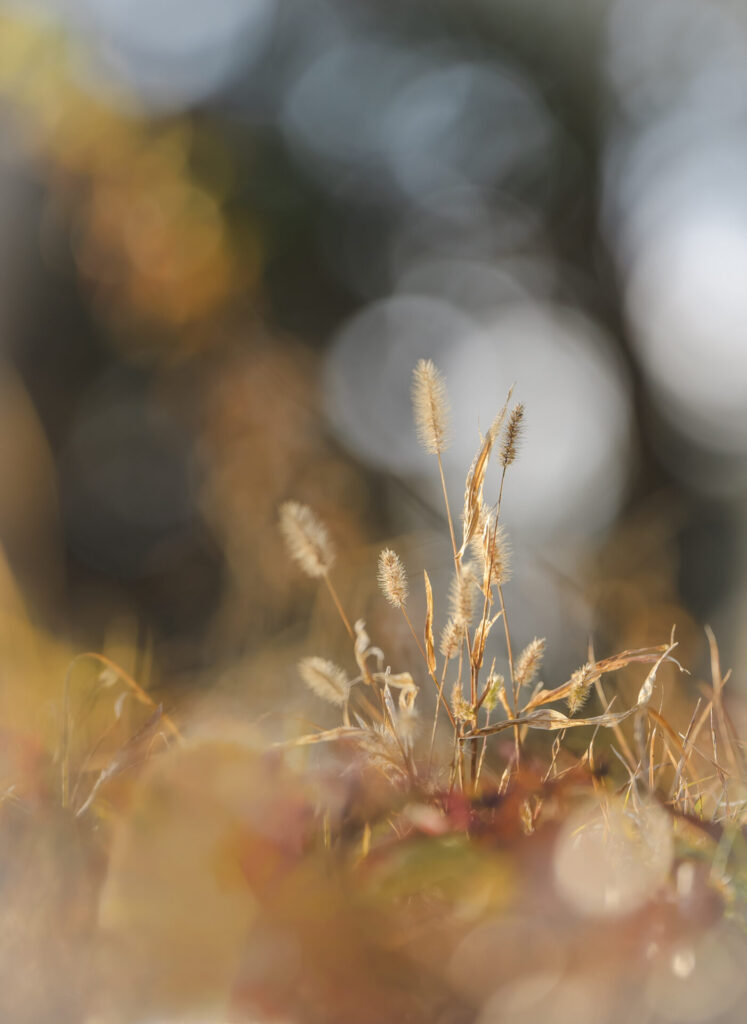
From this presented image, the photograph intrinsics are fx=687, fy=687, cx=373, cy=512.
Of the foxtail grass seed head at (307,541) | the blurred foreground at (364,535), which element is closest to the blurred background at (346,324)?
the blurred foreground at (364,535)

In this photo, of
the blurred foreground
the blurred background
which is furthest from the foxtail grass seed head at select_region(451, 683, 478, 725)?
the blurred background

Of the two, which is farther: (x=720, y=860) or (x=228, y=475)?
(x=228, y=475)

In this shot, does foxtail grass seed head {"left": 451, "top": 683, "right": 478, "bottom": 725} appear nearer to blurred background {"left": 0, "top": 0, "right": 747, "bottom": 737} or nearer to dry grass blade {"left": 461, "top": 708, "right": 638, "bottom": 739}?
dry grass blade {"left": 461, "top": 708, "right": 638, "bottom": 739}

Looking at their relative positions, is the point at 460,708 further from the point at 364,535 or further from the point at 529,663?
the point at 364,535

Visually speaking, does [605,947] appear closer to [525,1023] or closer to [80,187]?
[525,1023]

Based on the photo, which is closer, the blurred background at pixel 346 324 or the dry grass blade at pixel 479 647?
the dry grass blade at pixel 479 647

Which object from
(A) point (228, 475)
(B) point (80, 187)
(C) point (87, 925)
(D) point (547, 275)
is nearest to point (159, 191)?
(B) point (80, 187)

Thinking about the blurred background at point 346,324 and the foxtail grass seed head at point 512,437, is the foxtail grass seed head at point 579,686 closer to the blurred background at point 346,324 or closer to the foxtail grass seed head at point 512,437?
the foxtail grass seed head at point 512,437
